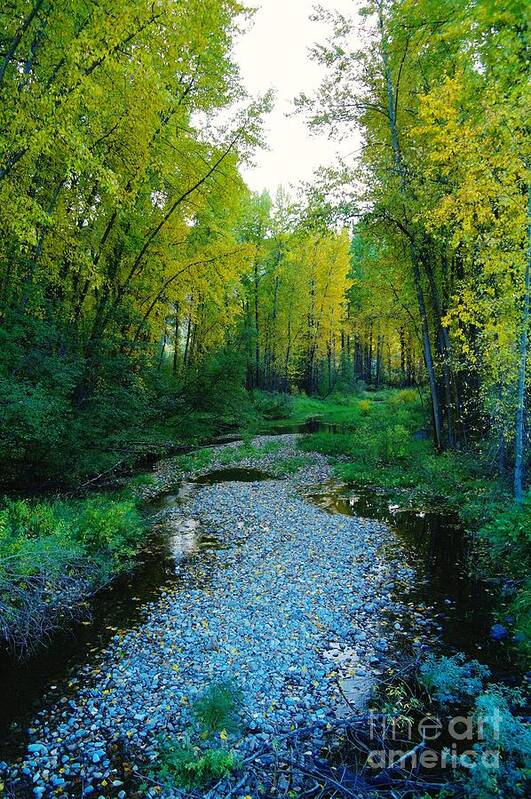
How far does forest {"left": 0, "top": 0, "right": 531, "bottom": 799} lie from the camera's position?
4.10 metres

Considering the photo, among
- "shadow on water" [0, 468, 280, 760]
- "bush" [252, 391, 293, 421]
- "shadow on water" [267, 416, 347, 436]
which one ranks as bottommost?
"shadow on water" [0, 468, 280, 760]

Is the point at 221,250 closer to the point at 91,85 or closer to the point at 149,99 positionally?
the point at 149,99

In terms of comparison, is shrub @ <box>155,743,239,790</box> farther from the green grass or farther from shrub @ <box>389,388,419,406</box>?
shrub @ <box>389,388,419,406</box>

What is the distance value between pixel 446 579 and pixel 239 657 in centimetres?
422

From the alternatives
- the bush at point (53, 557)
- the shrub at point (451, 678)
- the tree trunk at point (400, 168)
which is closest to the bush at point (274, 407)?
the tree trunk at point (400, 168)

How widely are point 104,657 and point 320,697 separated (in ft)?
9.30

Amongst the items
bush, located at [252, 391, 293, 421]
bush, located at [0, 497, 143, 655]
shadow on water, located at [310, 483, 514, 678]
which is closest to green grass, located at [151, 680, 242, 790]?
bush, located at [0, 497, 143, 655]

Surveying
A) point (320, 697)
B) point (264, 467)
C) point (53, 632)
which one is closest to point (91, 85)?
point (53, 632)

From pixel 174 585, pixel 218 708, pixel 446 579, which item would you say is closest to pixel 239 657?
pixel 218 708

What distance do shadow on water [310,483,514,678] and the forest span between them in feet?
0.24

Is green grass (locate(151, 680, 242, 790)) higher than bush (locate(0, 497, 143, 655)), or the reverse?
bush (locate(0, 497, 143, 655))

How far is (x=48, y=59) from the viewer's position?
24.2 ft

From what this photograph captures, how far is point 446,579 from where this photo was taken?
736 cm

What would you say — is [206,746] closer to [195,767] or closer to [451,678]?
[195,767]
